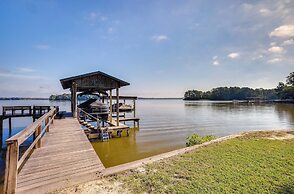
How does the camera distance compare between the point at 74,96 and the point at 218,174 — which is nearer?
the point at 218,174

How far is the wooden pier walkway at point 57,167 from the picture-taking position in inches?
154

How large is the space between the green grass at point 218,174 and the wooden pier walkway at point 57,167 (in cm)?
102

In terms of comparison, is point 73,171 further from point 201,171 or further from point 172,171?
point 201,171

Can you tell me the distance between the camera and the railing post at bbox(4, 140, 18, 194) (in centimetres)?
333

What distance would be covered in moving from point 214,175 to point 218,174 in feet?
0.50

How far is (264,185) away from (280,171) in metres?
1.33

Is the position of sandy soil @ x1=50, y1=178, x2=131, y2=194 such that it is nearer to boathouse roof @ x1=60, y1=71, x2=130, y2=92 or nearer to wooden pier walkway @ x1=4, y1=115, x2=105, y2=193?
wooden pier walkway @ x1=4, y1=115, x2=105, y2=193

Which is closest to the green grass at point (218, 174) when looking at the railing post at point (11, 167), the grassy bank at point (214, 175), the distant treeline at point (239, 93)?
the grassy bank at point (214, 175)

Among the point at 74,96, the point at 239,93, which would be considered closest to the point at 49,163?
the point at 74,96

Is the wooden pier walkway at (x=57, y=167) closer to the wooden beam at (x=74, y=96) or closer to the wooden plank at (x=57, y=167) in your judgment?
the wooden plank at (x=57, y=167)

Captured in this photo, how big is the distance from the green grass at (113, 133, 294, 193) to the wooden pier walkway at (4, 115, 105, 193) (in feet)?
3.33

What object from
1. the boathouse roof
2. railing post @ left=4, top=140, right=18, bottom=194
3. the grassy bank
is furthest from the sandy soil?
the boathouse roof

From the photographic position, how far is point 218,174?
15.4 feet

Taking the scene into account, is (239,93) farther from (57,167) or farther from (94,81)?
(57,167)
